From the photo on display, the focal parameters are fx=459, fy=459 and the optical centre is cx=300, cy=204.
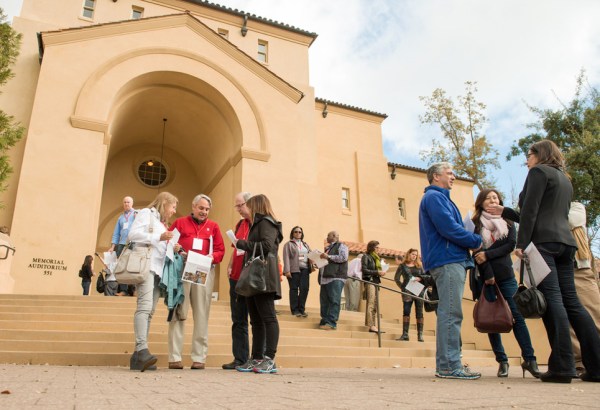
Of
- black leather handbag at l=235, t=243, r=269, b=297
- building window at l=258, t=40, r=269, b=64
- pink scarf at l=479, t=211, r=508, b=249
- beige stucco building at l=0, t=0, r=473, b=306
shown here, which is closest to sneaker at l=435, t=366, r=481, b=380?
pink scarf at l=479, t=211, r=508, b=249

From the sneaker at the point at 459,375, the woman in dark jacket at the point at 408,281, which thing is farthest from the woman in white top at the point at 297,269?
the sneaker at the point at 459,375

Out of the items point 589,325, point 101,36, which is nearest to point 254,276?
point 589,325

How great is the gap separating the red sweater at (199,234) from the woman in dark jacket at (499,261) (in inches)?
124

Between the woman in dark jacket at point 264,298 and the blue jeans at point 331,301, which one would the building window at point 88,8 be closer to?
the blue jeans at point 331,301

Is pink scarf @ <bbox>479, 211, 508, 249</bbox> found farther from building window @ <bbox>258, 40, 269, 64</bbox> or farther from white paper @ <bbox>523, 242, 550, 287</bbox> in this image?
building window @ <bbox>258, 40, 269, 64</bbox>

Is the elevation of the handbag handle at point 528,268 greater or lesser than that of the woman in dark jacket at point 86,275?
lesser

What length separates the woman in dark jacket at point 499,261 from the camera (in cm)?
487

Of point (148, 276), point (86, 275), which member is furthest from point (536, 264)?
point (86, 275)

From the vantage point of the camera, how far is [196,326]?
5.67m

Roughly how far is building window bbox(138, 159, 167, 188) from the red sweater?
606 inches

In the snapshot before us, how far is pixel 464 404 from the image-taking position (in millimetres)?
2580

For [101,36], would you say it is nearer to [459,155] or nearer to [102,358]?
[102,358]

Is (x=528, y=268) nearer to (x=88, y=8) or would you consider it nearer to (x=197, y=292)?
(x=197, y=292)

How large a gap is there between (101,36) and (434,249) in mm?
14620
